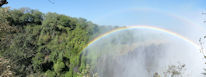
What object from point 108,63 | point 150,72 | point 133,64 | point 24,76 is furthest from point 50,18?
→ point 150,72

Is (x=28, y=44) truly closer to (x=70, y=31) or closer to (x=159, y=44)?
(x=70, y=31)

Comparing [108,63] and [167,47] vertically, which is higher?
[167,47]

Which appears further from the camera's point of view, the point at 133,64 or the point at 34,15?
the point at 34,15

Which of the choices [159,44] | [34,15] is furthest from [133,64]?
[34,15]

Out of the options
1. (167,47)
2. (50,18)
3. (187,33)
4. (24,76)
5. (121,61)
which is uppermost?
(50,18)

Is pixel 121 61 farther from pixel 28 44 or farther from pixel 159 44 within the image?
pixel 28 44

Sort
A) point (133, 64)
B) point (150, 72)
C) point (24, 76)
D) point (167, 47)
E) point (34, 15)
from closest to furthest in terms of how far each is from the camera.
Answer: point (24, 76) < point (150, 72) < point (133, 64) < point (167, 47) < point (34, 15)

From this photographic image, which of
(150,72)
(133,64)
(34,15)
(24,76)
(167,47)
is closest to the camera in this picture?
(24,76)
